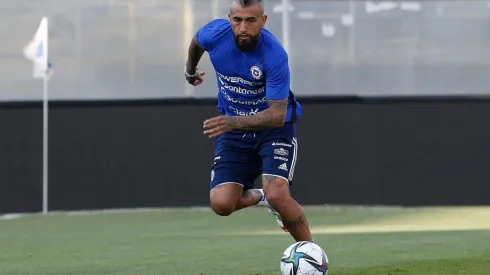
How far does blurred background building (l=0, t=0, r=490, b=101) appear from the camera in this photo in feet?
58.7

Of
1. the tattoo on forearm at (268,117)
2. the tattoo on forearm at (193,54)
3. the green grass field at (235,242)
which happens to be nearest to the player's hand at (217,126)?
the tattoo on forearm at (268,117)

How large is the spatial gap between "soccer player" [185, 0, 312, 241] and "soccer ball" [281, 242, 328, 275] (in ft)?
1.25

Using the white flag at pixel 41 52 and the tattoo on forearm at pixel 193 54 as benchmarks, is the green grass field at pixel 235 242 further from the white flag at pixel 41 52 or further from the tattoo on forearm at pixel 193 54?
the white flag at pixel 41 52

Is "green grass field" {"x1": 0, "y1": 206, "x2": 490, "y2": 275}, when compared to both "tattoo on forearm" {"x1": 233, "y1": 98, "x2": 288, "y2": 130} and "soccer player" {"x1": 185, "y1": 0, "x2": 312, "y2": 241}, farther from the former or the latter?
"tattoo on forearm" {"x1": 233, "y1": 98, "x2": 288, "y2": 130}

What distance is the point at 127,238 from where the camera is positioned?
1355cm

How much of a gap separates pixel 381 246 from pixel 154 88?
264 inches

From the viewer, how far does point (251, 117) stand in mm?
8719

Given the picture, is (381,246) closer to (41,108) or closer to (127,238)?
(127,238)

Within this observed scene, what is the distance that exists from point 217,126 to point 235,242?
4.66 m

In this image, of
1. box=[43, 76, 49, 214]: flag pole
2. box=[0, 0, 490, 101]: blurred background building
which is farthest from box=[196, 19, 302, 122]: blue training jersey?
box=[0, 0, 490, 101]: blurred background building

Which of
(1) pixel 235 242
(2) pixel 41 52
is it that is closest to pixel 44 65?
(2) pixel 41 52

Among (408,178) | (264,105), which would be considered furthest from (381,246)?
(408,178)

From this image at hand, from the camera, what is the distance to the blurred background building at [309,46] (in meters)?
17.9

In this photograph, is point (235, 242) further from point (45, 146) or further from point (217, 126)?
point (45, 146)
